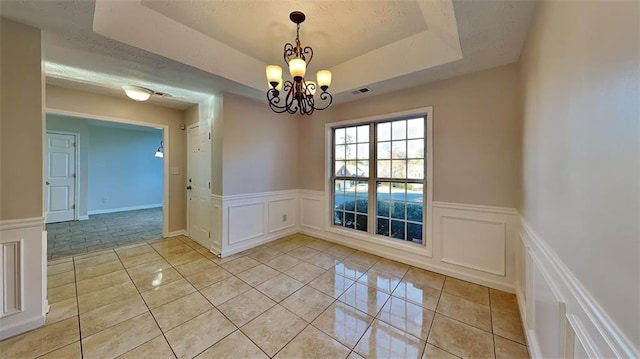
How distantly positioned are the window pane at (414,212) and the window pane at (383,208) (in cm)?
31

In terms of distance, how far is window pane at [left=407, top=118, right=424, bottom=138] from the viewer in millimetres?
2951

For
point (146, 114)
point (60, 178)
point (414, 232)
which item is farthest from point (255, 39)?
point (60, 178)

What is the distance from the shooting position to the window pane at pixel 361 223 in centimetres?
352

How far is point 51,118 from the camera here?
4891 mm

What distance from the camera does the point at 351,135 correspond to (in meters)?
3.68

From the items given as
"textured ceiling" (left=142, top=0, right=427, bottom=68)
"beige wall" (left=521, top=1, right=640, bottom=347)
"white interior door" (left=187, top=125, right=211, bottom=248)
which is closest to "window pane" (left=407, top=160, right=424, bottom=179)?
"textured ceiling" (left=142, top=0, right=427, bottom=68)

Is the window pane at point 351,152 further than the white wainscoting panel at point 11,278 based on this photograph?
Yes

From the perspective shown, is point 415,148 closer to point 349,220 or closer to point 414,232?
point 414,232

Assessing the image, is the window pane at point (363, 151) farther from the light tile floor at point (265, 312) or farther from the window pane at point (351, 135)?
the light tile floor at point (265, 312)

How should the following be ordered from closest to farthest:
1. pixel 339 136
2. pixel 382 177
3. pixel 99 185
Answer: pixel 382 177 < pixel 339 136 < pixel 99 185

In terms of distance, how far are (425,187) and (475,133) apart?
84cm

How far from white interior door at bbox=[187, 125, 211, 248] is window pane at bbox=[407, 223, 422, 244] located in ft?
10.1

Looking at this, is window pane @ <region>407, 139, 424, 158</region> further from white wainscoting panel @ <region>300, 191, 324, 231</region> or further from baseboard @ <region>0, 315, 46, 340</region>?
baseboard @ <region>0, 315, 46, 340</region>

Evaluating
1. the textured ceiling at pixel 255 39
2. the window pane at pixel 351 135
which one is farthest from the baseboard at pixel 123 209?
the window pane at pixel 351 135
